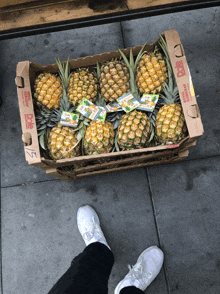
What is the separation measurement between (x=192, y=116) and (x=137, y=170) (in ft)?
3.63

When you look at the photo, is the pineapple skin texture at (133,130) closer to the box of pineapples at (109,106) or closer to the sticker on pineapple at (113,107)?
the box of pineapples at (109,106)

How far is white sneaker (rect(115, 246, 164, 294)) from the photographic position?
2248mm

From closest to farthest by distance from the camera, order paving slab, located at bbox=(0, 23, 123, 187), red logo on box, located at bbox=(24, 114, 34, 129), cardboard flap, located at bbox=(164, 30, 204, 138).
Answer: cardboard flap, located at bbox=(164, 30, 204, 138)
red logo on box, located at bbox=(24, 114, 34, 129)
paving slab, located at bbox=(0, 23, 123, 187)

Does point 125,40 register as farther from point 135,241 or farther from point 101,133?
point 135,241

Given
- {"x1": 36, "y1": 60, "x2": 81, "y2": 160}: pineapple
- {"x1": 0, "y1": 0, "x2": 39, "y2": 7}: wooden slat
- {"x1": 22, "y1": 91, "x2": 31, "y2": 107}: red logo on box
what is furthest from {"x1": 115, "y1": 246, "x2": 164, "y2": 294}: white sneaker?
{"x1": 0, "y1": 0, "x2": 39, "y2": 7}: wooden slat

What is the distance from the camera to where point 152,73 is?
191cm

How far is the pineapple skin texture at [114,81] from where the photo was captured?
196 centimetres

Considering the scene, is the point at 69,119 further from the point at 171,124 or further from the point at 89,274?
the point at 89,274

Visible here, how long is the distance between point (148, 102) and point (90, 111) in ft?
1.72

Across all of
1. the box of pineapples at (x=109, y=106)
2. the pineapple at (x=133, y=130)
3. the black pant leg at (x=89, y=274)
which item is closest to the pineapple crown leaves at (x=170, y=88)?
the box of pineapples at (x=109, y=106)

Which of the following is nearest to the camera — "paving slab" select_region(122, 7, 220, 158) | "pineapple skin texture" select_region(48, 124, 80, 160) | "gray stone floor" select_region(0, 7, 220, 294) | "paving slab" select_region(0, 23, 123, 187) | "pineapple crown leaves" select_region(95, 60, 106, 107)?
"pineapple skin texture" select_region(48, 124, 80, 160)

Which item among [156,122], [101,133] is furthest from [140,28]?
[101,133]

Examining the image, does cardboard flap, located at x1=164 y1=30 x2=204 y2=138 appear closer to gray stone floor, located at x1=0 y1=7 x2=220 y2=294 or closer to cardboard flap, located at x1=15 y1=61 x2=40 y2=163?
gray stone floor, located at x1=0 y1=7 x2=220 y2=294

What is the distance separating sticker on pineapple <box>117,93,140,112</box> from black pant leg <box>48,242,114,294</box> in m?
1.40
